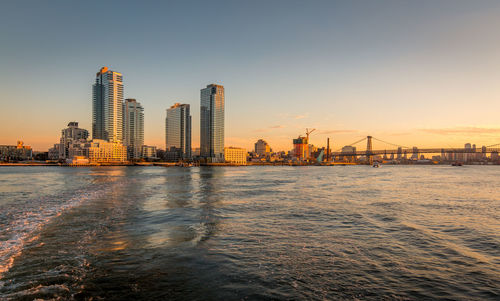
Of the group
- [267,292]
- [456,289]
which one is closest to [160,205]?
[267,292]

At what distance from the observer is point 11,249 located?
46.1ft

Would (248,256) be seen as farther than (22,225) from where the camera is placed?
No

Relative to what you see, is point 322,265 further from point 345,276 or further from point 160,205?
point 160,205

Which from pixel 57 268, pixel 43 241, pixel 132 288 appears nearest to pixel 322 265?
pixel 132 288

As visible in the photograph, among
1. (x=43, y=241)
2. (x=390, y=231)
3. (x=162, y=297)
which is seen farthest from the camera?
(x=390, y=231)

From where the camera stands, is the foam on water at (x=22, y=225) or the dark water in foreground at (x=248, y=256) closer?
the dark water in foreground at (x=248, y=256)

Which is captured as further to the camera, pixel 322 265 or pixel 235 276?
pixel 322 265

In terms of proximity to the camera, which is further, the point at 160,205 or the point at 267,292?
the point at 160,205

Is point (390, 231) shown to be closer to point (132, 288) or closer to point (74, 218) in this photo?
point (132, 288)

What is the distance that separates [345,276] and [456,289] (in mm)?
3881

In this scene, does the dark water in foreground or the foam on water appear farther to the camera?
the foam on water

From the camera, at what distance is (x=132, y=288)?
9648mm

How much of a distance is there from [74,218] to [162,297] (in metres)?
17.1

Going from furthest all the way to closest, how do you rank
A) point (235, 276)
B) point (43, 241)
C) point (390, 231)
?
point (390, 231) < point (43, 241) < point (235, 276)
